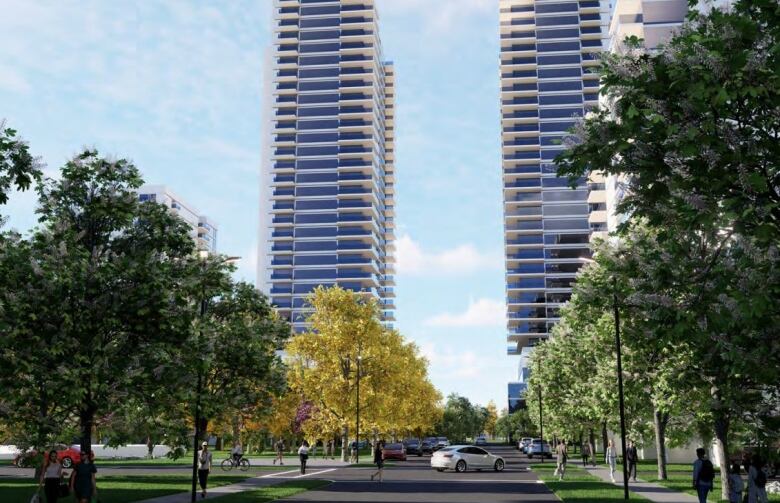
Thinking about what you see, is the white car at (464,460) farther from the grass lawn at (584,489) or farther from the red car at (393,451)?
the red car at (393,451)

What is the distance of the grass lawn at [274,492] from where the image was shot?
23.8m

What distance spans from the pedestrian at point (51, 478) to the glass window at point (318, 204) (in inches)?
5116

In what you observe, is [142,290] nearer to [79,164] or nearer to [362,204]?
[79,164]

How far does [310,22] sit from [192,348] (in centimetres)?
14150

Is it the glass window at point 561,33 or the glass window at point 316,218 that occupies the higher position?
the glass window at point 561,33

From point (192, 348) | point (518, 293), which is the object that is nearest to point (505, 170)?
point (518, 293)

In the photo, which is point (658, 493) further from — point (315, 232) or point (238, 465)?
point (315, 232)

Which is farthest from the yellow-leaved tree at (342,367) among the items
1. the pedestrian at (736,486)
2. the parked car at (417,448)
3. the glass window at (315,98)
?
the glass window at (315,98)

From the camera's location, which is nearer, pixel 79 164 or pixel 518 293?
pixel 79 164

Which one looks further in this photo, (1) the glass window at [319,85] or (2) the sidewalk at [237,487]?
(1) the glass window at [319,85]

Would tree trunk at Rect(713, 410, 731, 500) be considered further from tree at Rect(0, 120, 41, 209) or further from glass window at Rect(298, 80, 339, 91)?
glass window at Rect(298, 80, 339, 91)

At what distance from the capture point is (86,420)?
72.6ft

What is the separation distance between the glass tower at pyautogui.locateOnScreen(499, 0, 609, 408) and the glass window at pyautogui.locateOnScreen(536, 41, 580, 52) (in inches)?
7.4

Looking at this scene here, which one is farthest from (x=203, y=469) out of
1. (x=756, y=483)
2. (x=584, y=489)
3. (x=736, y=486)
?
(x=756, y=483)
